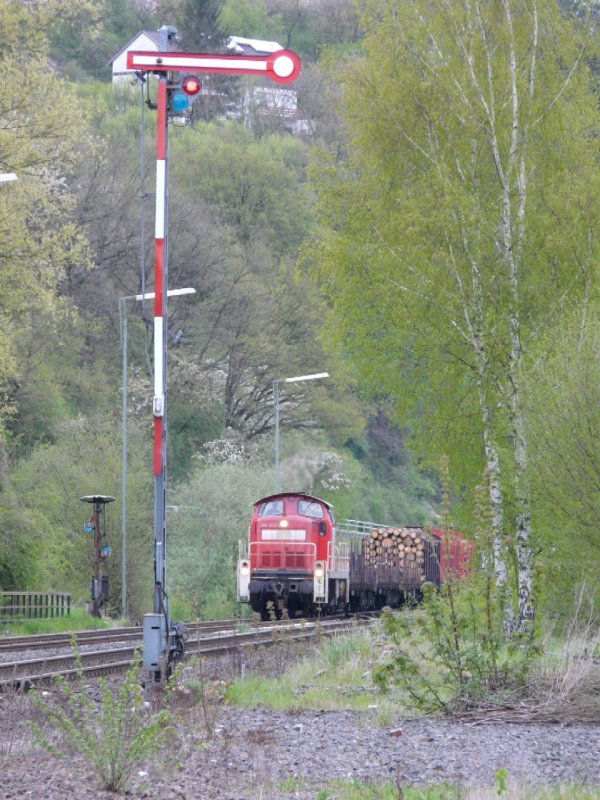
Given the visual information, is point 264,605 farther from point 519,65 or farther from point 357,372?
point 519,65

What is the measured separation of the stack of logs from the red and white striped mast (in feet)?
76.0

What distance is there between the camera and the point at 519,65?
2286 centimetres

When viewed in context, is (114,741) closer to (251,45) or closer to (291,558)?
(291,558)

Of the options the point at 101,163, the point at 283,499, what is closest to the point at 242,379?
the point at 101,163

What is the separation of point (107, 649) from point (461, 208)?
371 inches

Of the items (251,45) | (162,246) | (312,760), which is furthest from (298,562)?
(251,45)

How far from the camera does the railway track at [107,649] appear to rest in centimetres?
1659

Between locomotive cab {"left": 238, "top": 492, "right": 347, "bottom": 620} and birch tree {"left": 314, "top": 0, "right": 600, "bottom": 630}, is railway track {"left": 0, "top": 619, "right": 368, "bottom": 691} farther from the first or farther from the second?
birch tree {"left": 314, "top": 0, "right": 600, "bottom": 630}

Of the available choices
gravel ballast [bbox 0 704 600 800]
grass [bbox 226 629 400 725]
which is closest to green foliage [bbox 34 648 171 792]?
gravel ballast [bbox 0 704 600 800]

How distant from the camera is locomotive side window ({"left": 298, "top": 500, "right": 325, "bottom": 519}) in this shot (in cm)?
3138

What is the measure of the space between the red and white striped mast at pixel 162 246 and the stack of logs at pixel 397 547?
76.0 feet

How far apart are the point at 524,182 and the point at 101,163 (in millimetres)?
37797

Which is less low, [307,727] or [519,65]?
[519,65]

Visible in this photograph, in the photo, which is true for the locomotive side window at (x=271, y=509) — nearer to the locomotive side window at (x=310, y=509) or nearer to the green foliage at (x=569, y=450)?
the locomotive side window at (x=310, y=509)
